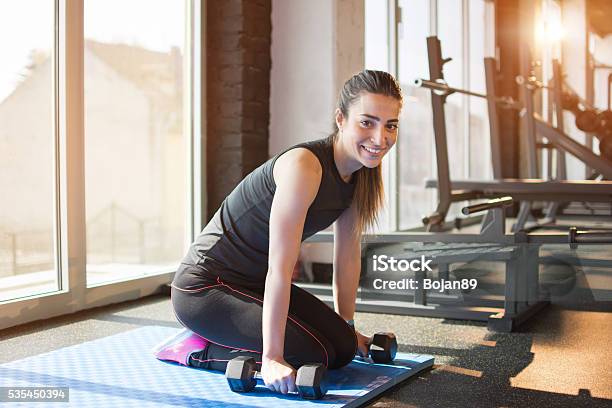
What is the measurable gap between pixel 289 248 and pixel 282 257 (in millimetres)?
28

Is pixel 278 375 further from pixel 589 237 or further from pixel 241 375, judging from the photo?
pixel 589 237

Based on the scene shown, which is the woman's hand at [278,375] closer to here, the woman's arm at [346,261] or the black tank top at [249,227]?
the black tank top at [249,227]

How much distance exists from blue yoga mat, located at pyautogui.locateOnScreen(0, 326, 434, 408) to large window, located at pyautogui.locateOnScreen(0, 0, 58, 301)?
1.96ft

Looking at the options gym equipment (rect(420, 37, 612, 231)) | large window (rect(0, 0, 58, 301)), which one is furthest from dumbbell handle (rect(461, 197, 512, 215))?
large window (rect(0, 0, 58, 301))

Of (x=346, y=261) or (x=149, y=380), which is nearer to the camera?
(x=149, y=380)

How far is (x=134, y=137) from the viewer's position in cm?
328

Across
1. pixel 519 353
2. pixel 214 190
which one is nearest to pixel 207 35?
pixel 214 190

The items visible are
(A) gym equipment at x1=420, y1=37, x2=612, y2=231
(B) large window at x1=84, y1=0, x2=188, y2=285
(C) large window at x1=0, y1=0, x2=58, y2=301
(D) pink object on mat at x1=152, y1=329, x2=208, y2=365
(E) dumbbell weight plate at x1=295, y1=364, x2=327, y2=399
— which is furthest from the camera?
(A) gym equipment at x1=420, y1=37, x2=612, y2=231

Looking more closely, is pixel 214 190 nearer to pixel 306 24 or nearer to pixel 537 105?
pixel 306 24

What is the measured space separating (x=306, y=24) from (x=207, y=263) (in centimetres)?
211

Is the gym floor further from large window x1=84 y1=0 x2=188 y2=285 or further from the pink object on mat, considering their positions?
the pink object on mat

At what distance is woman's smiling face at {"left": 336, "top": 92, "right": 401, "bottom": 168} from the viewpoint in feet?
5.86

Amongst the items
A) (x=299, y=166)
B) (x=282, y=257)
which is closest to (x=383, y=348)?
(x=282, y=257)

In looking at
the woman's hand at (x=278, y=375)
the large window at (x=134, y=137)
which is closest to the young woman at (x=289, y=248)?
→ the woman's hand at (x=278, y=375)
